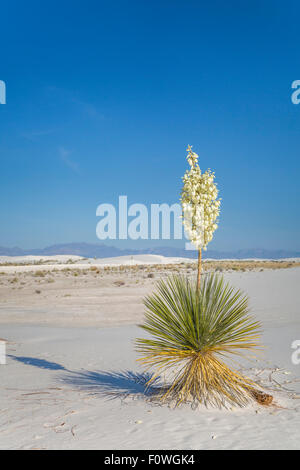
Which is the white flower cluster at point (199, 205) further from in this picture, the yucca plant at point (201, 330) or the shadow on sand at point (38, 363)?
the shadow on sand at point (38, 363)

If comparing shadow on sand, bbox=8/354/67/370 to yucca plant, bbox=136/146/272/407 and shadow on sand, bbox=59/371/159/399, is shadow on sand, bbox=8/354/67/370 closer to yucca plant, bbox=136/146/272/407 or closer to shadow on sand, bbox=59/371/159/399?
shadow on sand, bbox=59/371/159/399

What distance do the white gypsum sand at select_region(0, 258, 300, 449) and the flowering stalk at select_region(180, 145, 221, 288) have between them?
2033 mm

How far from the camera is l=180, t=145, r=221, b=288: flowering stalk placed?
16.8 ft

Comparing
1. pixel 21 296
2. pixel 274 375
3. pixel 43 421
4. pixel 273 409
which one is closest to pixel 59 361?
pixel 43 421

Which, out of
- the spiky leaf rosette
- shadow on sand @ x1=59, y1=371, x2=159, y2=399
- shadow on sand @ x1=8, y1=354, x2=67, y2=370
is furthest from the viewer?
shadow on sand @ x1=8, y1=354, x2=67, y2=370

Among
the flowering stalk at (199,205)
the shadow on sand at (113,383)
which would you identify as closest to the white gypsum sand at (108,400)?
the shadow on sand at (113,383)

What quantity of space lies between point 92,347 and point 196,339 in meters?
5.12

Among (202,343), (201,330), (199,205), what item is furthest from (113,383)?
(199,205)

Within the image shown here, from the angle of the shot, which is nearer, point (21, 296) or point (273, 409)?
point (273, 409)

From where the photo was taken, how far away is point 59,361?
8.25m

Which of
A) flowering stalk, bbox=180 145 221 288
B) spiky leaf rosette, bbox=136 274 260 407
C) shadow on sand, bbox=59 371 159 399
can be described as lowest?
shadow on sand, bbox=59 371 159 399

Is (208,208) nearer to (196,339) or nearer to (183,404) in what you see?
(196,339)

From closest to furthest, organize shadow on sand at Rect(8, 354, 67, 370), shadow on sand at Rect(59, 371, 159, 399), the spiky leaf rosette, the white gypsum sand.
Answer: the white gypsum sand → the spiky leaf rosette → shadow on sand at Rect(59, 371, 159, 399) → shadow on sand at Rect(8, 354, 67, 370)

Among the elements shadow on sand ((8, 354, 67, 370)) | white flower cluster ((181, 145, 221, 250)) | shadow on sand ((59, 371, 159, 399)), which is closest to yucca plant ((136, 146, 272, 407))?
white flower cluster ((181, 145, 221, 250))
